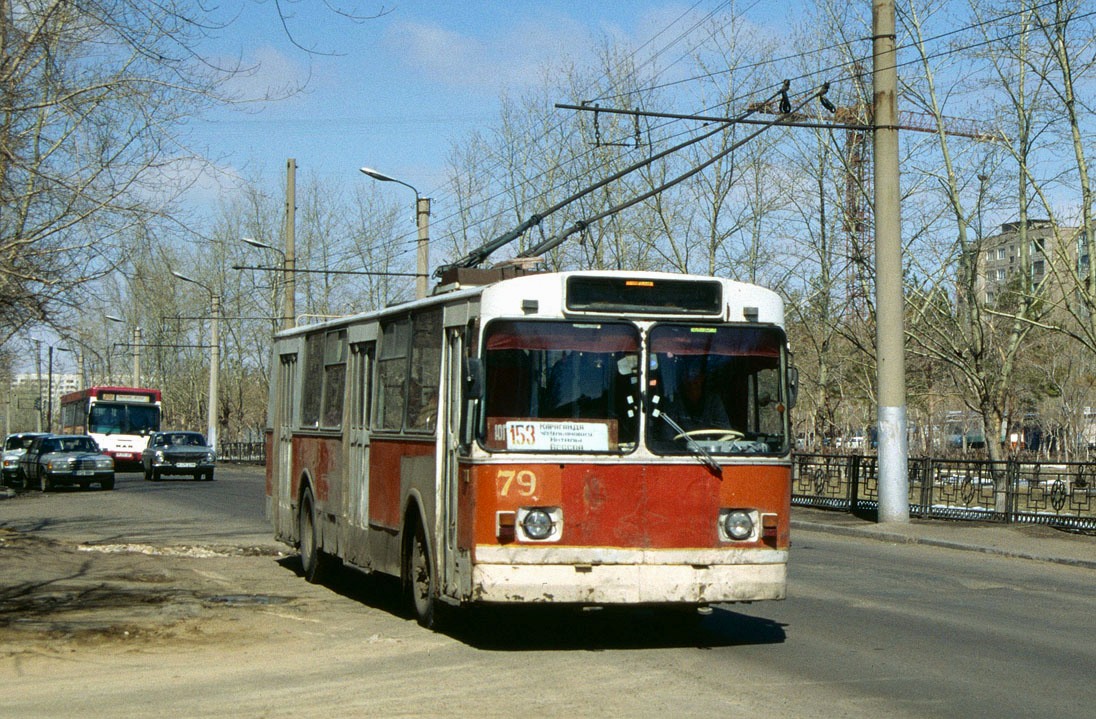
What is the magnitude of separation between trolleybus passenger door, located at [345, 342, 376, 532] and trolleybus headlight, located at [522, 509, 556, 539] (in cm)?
366

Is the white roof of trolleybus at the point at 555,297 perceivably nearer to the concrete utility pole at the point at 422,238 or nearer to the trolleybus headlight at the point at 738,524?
the trolleybus headlight at the point at 738,524

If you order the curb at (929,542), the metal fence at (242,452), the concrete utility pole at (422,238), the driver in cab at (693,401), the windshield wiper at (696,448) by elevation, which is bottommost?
the curb at (929,542)

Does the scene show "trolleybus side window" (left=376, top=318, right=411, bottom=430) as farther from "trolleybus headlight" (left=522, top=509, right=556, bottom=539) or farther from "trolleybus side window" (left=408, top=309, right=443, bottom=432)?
"trolleybus headlight" (left=522, top=509, right=556, bottom=539)

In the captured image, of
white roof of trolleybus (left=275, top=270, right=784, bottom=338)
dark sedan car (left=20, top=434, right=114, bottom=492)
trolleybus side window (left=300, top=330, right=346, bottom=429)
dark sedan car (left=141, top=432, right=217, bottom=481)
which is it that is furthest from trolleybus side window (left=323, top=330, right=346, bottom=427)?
dark sedan car (left=141, top=432, right=217, bottom=481)

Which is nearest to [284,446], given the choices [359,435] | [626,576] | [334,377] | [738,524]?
[334,377]

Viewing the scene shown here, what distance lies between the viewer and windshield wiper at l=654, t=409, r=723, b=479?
10.7 meters

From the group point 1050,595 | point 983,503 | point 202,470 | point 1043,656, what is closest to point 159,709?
Answer: point 1043,656

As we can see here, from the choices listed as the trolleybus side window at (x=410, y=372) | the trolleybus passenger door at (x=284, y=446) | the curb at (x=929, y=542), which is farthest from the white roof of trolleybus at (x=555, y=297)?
the curb at (x=929, y=542)

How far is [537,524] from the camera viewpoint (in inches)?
411

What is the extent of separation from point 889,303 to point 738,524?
48.4 feet

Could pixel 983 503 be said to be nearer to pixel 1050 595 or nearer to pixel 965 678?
pixel 1050 595

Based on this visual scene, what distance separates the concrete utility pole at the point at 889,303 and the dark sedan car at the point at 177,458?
29831 millimetres

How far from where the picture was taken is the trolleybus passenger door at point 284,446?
679 inches

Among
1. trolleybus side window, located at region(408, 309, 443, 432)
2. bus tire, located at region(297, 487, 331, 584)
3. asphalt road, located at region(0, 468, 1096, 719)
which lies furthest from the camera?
bus tire, located at region(297, 487, 331, 584)
